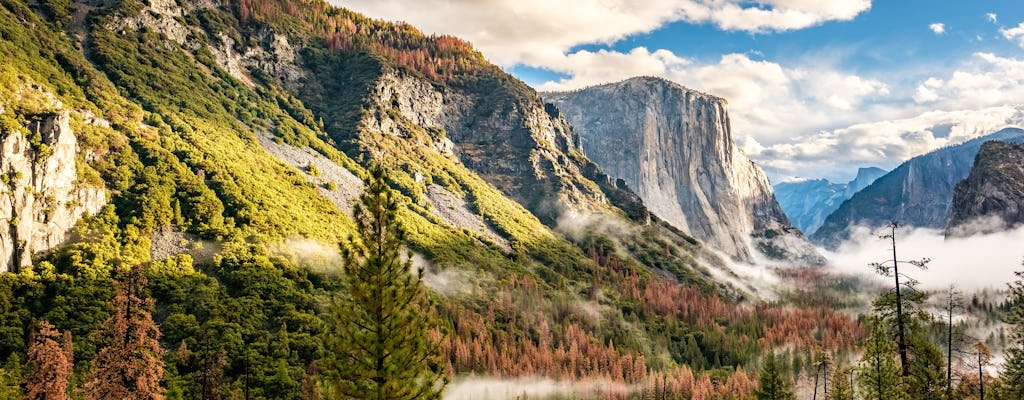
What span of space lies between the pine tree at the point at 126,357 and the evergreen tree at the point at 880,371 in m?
50.3

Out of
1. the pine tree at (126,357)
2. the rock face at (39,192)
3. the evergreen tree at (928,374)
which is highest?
the rock face at (39,192)

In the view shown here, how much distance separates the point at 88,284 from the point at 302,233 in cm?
5421

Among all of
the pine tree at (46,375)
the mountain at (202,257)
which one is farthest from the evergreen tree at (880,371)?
the pine tree at (46,375)

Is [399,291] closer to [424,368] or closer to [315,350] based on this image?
[424,368]

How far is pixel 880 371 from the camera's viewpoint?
44.8 m

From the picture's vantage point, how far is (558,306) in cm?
18550

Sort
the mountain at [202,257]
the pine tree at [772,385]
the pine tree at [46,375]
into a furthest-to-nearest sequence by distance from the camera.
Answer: the mountain at [202,257] < the pine tree at [772,385] < the pine tree at [46,375]

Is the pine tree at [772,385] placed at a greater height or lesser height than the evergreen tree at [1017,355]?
lesser

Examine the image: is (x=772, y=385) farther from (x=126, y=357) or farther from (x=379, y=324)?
(x=126, y=357)

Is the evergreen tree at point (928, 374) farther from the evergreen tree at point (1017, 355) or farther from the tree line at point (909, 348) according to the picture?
the evergreen tree at point (1017, 355)

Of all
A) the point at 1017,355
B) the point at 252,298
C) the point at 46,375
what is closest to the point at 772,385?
the point at 1017,355

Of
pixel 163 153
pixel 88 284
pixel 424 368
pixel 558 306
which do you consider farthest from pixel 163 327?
pixel 558 306

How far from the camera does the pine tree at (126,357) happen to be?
123 ft

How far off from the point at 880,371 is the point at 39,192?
131 m
